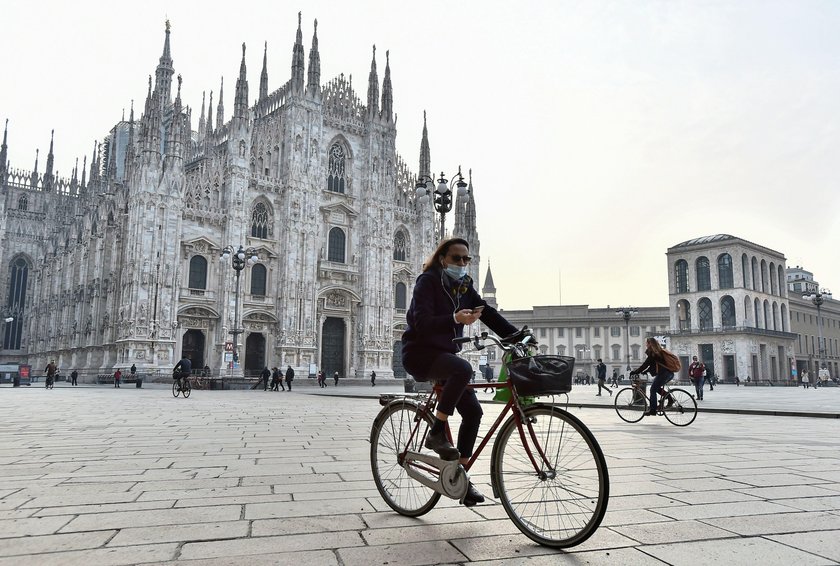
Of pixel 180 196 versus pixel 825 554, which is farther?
pixel 180 196

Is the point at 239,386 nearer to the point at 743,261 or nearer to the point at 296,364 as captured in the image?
the point at 296,364

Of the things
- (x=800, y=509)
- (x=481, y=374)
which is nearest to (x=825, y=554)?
(x=800, y=509)

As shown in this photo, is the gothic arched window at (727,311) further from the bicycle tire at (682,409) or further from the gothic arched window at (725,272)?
the bicycle tire at (682,409)

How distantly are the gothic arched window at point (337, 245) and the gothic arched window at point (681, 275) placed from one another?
42.6 meters

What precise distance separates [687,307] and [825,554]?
70.8 m

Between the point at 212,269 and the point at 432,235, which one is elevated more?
the point at 432,235

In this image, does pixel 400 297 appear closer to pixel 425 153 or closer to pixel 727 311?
pixel 425 153

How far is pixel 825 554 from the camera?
2.97 m

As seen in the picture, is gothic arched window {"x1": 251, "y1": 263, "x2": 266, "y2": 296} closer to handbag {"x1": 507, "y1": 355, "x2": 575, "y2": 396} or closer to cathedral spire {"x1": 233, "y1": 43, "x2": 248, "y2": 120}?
cathedral spire {"x1": 233, "y1": 43, "x2": 248, "y2": 120}

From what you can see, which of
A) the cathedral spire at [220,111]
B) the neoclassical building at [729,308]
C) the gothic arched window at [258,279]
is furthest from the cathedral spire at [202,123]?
the neoclassical building at [729,308]

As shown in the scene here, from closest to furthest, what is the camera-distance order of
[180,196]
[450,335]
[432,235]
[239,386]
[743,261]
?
1. [450,335]
2. [239,386]
3. [180,196]
4. [432,235]
5. [743,261]

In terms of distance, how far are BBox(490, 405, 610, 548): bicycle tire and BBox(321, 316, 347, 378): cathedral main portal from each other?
127ft

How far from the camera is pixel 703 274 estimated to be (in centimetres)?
6569

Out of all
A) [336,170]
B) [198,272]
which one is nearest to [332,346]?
[198,272]
